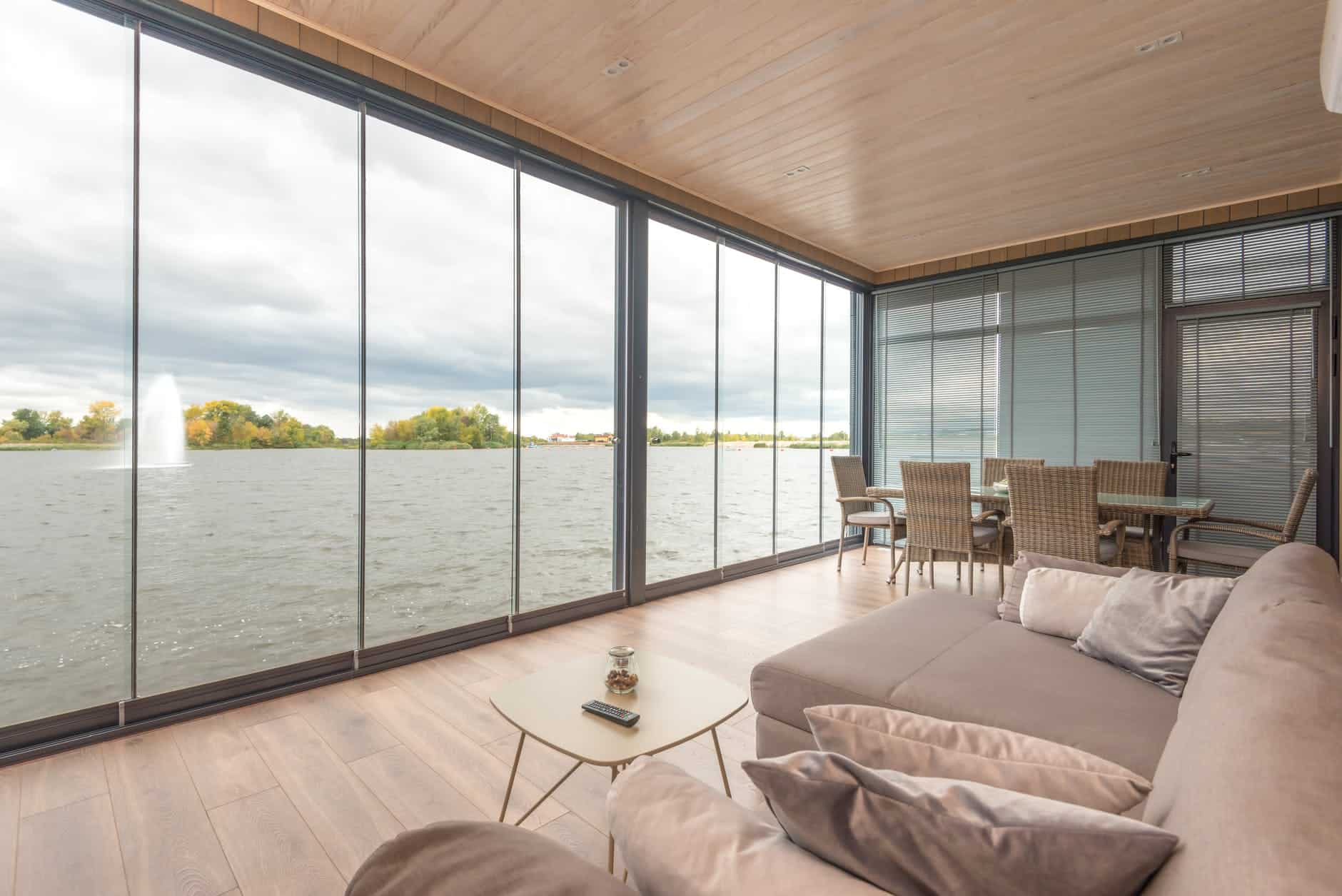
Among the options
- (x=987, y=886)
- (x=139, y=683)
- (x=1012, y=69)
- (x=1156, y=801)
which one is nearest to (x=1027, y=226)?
(x=1012, y=69)

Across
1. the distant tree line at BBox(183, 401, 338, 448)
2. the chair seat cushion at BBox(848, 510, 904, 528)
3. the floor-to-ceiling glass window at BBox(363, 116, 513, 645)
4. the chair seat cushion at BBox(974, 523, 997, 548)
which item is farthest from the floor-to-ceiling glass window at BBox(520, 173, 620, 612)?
the chair seat cushion at BBox(974, 523, 997, 548)

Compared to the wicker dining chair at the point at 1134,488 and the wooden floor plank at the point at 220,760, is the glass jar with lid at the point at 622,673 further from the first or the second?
the wicker dining chair at the point at 1134,488

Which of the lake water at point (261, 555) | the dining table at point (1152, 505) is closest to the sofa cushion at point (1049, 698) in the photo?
the dining table at point (1152, 505)

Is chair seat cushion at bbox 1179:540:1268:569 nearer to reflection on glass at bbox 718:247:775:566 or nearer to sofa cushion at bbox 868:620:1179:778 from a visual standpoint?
sofa cushion at bbox 868:620:1179:778

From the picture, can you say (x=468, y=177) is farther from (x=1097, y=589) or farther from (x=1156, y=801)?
(x=1156, y=801)

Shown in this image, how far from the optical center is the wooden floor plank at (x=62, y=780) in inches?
75.2

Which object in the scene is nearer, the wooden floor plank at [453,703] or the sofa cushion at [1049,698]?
the sofa cushion at [1049,698]

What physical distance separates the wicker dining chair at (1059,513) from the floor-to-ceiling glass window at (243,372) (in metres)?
3.60

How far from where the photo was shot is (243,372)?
2691 millimetres

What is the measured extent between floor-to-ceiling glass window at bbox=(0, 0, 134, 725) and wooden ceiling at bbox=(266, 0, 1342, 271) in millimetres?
846

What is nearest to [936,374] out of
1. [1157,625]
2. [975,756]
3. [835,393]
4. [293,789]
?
[835,393]

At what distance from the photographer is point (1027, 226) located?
5.12 meters

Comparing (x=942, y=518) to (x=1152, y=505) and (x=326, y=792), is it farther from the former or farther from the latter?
(x=326, y=792)

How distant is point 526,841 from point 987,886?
0.49 metres
